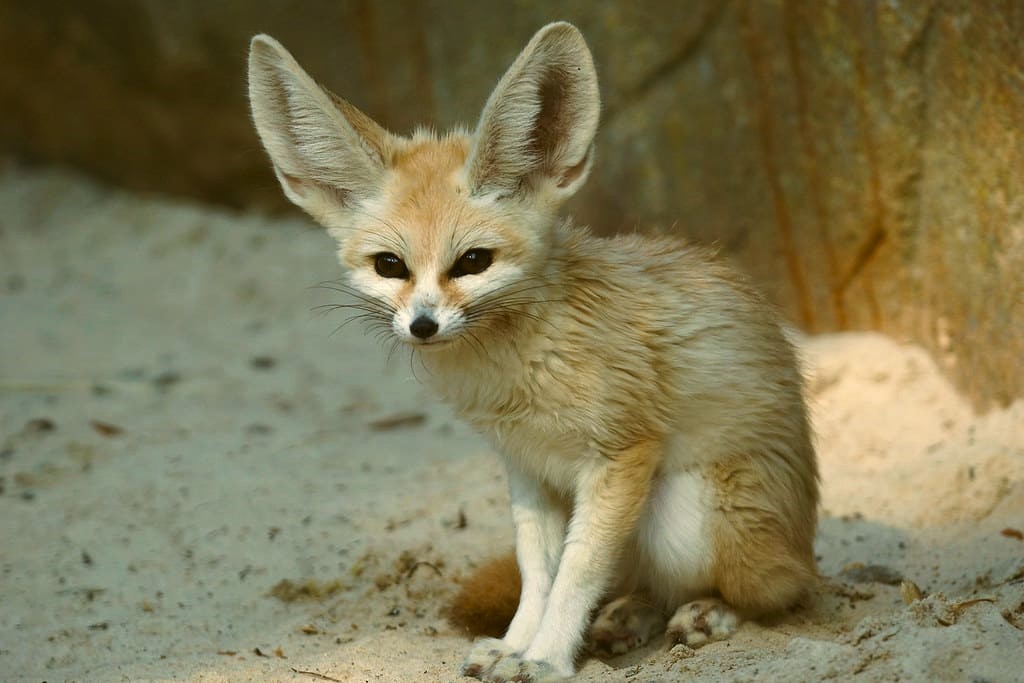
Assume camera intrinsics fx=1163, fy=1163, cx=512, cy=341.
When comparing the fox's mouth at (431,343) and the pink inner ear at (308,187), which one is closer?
the fox's mouth at (431,343)

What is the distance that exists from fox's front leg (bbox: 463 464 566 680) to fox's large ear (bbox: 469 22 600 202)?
0.81 meters

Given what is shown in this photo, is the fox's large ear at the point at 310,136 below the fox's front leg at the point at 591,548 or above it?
above

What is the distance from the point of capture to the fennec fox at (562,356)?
2.98 m

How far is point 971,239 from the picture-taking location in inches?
165

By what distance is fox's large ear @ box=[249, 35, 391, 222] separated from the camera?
10.0 feet

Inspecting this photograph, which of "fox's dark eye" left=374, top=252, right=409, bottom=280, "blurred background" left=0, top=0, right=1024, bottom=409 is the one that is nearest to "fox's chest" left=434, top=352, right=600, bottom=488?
"fox's dark eye" left=374, top=252, right=409, bottom=280

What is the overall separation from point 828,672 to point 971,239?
85.3 inches

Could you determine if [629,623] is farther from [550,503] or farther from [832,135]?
[832,135]

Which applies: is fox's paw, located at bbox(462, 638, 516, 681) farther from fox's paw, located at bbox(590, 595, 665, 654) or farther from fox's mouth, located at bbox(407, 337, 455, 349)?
fox's mouth, located at bbox(407, 337, 455, 349)

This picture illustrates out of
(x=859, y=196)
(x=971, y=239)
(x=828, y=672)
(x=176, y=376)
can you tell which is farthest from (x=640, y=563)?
(x=176, y=376)

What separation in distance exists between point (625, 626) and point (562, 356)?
0.86 meters

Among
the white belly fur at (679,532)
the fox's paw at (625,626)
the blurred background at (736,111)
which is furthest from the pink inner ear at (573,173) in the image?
the blurred background at (736,111)

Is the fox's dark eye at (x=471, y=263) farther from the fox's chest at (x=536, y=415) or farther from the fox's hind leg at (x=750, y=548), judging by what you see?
the fox's hind leg at (x=750, y=548)

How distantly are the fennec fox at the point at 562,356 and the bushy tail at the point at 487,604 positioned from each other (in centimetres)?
19
